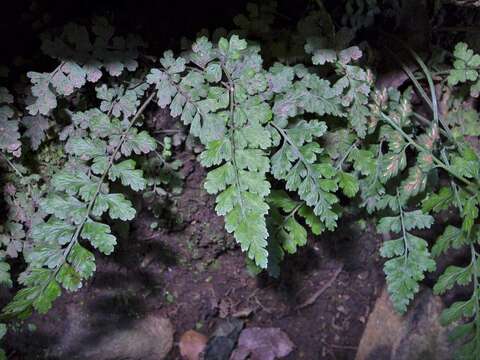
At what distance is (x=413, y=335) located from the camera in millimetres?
2668

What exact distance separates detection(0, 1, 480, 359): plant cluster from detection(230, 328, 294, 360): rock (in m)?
1.06

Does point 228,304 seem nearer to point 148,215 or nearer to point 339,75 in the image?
point 148,215

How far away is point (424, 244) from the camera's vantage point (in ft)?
6.74

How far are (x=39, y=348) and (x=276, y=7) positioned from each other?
81.8 inches

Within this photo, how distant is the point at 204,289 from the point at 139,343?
46cm

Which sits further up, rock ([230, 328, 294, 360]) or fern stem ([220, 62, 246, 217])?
fern stem ([220, 62, 246, 217])

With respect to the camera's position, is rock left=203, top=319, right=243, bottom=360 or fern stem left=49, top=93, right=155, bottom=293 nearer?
fern stem left=49, top=93, right=155, bottom=293

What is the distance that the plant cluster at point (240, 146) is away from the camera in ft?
5.08

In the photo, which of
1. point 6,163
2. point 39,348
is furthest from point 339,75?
→ point 39,348

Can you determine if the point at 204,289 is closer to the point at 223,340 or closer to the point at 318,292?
the point at 223,340

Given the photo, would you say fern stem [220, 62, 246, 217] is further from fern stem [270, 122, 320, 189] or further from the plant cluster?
fern stem [270, 122, 320, 189]

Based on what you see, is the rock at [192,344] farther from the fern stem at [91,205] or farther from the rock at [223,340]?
the fern stem at [91,205]

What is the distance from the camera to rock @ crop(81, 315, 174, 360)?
269cm

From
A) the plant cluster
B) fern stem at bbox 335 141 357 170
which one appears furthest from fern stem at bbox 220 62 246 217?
fern stem at bbox 335 141 357 170
